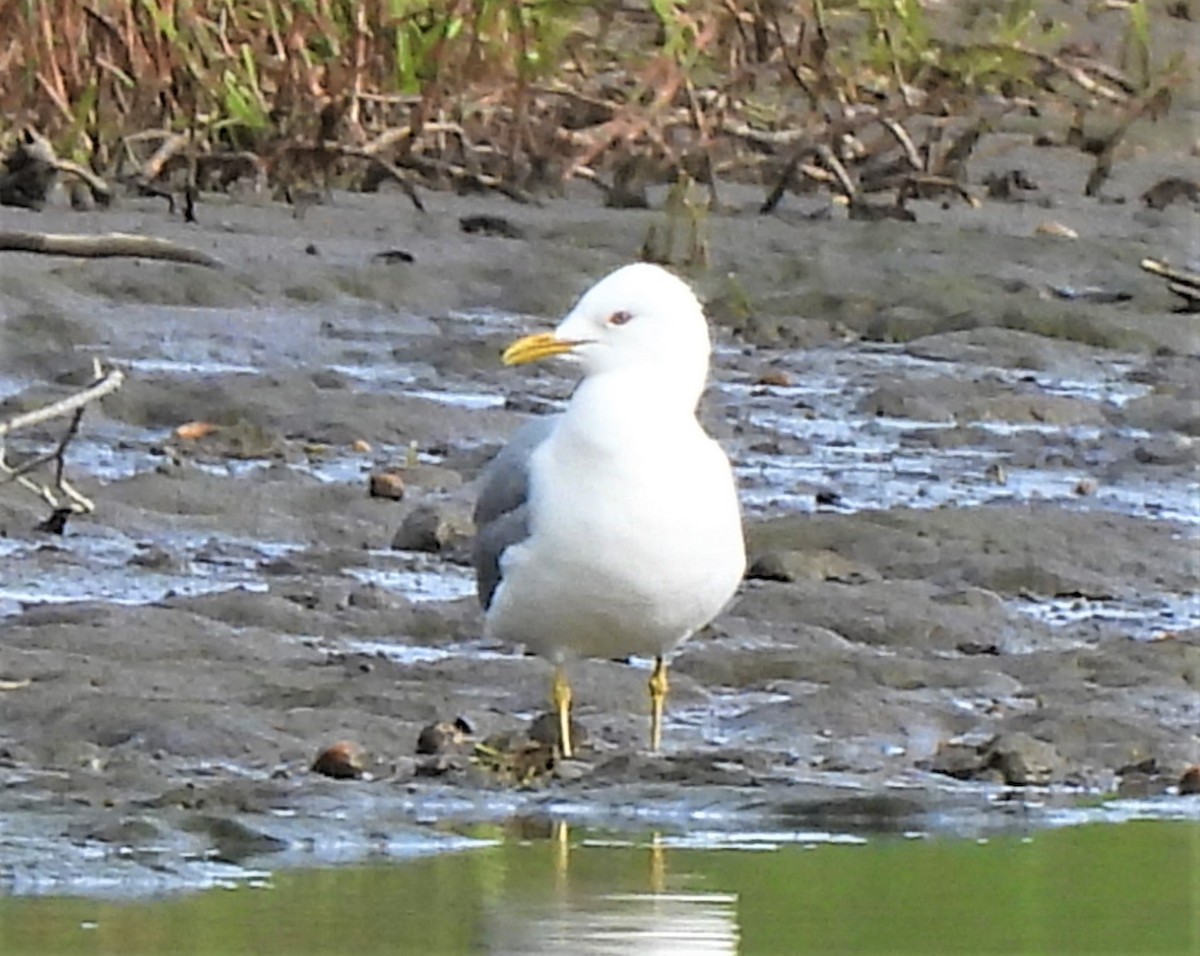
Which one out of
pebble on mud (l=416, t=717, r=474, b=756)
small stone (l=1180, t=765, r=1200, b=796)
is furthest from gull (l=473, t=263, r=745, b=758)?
small stone (l=1180, t=765, r=1200, b=796)

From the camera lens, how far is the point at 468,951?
160 inches

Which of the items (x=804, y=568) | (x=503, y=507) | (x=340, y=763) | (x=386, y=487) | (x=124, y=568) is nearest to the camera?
(x=340, y=763)

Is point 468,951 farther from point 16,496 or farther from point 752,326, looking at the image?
point 752,326

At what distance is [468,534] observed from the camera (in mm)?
7359

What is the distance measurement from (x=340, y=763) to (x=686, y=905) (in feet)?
3.25

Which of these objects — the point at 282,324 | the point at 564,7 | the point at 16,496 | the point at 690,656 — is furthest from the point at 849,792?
the point at 564,7

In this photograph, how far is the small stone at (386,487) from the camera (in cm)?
786

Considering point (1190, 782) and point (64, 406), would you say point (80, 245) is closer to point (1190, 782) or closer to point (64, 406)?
point (64, 406)

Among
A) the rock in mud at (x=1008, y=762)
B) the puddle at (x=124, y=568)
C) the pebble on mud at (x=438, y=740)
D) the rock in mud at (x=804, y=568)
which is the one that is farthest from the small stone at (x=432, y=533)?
the rock in mud at (x=1008, y=762)

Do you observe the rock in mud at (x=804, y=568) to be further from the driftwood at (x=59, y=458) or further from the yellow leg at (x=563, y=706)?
the driftwood at (x=59, y=458)

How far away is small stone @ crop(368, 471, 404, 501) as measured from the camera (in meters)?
7.86

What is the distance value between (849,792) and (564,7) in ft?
25.2

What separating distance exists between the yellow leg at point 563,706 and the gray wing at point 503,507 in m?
0.22

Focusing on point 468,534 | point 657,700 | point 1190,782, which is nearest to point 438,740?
point 657,700
